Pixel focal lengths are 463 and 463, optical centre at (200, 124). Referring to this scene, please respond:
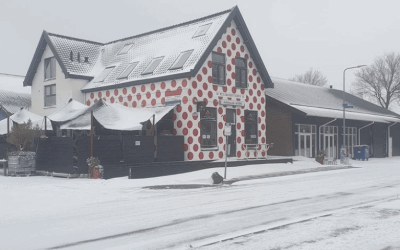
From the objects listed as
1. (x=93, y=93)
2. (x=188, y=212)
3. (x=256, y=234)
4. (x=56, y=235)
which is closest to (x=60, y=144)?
(x=93, y=93)

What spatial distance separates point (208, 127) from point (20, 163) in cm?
982

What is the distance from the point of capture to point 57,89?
30.8 m

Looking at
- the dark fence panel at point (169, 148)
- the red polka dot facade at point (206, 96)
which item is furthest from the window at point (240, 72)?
the dark fence panel at point (169, 148)

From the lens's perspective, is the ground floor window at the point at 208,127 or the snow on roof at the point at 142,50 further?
the snow on roof at the point at 142,50

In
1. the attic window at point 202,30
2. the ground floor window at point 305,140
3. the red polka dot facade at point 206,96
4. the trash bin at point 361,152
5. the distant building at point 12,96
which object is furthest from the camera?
the distant building at point 12,96

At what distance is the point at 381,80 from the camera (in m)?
75.6

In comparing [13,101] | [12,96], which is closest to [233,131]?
[13,101]

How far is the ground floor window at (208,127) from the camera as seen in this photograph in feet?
82.5

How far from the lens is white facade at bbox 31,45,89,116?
98.0 ft

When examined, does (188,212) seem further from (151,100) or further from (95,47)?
(95,47)

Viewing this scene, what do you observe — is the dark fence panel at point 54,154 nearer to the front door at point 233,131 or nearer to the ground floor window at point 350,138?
the front door at point 233,131

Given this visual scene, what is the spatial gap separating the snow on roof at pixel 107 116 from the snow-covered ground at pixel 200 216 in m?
4.43

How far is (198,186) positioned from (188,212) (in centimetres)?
685

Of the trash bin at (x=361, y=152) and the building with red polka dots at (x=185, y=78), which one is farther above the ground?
the building with red polka dots at (x=185, y=78)
